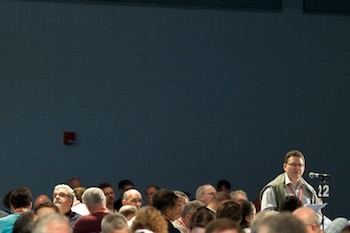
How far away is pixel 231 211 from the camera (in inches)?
367

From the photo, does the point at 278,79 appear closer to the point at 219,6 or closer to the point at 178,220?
the point at 219,6

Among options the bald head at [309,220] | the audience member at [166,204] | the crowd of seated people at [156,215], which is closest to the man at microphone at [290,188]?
the crowd of seated people at [156,215]

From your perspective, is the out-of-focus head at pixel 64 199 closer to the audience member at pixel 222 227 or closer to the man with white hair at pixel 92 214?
the man with white hair at pixel 92 214

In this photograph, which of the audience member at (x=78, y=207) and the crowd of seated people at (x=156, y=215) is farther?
the audience member at (x=78, y=207)

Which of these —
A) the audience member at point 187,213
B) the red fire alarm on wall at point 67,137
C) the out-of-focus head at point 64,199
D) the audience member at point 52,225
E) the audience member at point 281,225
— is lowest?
the audience member at point 187,213

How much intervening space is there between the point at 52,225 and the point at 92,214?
14.2ft

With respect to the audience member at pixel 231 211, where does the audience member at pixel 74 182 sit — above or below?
above

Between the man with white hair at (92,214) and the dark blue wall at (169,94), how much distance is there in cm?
520

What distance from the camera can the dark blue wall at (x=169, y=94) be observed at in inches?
616

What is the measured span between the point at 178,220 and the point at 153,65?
5.88 m

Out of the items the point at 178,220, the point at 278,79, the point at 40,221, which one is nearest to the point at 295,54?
the point at 278,79

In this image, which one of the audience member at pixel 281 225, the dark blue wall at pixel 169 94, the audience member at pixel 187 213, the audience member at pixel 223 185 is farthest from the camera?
the audience member at pixel 223 185

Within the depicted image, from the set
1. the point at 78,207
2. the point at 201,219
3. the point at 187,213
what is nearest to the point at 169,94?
the point at 78,207

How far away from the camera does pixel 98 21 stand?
16.1 m
